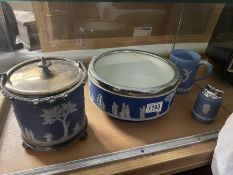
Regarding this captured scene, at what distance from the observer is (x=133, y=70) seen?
1.83 feet

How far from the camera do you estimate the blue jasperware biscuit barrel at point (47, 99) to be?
0.33 meters

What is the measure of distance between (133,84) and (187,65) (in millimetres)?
148

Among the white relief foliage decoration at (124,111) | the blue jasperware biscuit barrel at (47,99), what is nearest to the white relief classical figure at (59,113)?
the blue jasperware biscuit barrel at (47,99)

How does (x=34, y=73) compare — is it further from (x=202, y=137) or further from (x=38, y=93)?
(x=202, y=137)

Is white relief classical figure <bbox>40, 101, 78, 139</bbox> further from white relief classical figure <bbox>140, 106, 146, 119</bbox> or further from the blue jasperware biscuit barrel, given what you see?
white relief classical figure <bbox>140, 106, 146, 119</bbox>

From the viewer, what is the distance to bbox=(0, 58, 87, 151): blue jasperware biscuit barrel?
0.33 meters

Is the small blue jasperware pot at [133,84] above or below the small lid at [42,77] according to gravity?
below

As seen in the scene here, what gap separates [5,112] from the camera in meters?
0.49

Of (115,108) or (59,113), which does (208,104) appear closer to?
(115,108)

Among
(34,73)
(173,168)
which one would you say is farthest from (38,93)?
(173,168)

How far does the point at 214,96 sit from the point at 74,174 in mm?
326

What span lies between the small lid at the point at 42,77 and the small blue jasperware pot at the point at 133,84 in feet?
0.27

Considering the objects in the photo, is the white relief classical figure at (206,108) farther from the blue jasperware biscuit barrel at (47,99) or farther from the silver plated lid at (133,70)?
the blue jasperware biscuit barrel at (47,99)

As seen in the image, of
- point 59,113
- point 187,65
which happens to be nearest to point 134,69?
point 187,65
